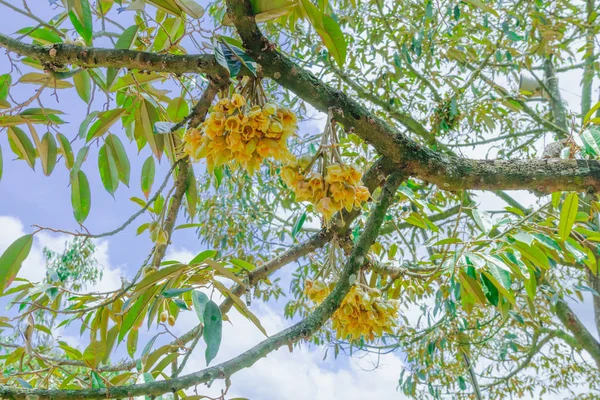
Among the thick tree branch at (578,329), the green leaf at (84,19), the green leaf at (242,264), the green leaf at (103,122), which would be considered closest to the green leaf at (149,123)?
the green leaf at (103,122)

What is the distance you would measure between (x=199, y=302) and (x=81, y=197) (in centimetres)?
48

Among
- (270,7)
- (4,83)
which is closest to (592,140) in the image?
(270,7)

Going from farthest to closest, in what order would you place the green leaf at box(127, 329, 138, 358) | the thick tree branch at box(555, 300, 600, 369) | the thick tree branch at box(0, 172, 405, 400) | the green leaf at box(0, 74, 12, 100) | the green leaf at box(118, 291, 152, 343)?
the thick tree branch at box(555, 300, 600, 369)
the green leaf at box(0, 74, 12, 100)
the green leaf at box(127, 329, 138, 358)
the green leaf at box(118, 291, 152, 343)
the thick tree branch at box(0, 172, 405, 400)

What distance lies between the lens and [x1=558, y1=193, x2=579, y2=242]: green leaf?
0.82 m

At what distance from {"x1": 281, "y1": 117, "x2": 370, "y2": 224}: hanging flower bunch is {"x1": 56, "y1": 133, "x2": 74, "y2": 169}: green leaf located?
1.85 ft

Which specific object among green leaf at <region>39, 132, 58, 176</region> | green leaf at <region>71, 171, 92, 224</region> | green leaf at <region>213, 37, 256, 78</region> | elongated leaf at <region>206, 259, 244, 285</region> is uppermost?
green leaf at <region>39, 132, 58, 176</region>

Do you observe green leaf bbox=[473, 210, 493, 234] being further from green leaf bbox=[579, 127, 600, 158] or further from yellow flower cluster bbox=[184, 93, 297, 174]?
yellow flower cluster bbox=[184, 93, 297, 174]

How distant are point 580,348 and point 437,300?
6.68 ft

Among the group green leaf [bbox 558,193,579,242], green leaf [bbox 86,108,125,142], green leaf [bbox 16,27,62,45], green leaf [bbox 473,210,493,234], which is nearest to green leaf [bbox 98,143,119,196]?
green leaf [bbox 86,108,125,142]

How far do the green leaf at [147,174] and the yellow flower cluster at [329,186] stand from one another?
1.60 feet

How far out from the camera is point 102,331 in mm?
869

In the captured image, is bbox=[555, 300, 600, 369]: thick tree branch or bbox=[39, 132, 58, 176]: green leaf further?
bbox=[555, 300, 600, 369]: thick tree branch

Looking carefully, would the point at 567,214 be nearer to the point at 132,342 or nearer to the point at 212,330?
the point at 212,330

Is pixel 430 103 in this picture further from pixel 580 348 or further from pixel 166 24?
pixel 166 24
